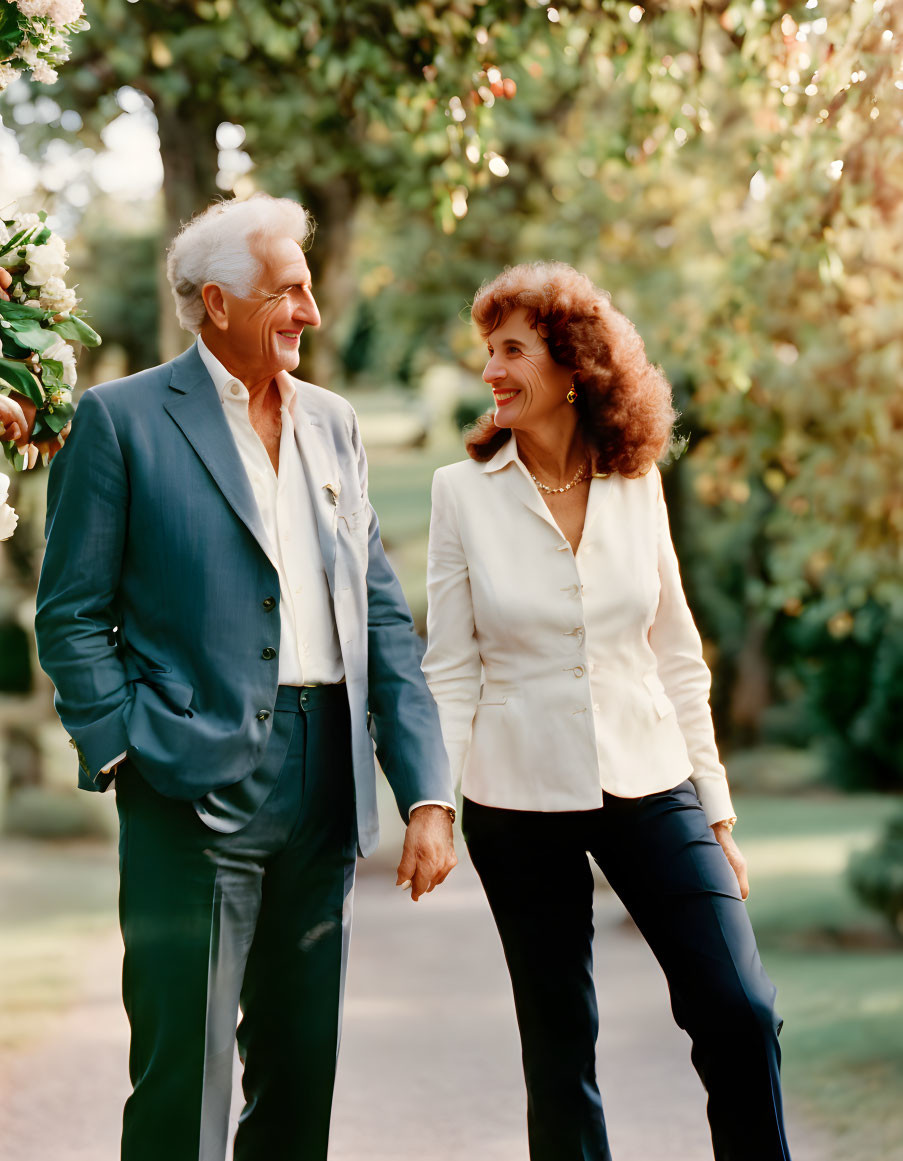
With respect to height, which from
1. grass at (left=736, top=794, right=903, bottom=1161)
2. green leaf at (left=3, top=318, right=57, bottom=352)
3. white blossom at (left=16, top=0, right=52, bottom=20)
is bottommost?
grass at (left=736, top=794, right=903, bottom=1161)

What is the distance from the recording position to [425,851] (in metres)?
3.01

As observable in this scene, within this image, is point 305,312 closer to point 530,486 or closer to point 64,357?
point 64,357

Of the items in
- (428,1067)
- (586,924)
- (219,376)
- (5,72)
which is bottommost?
(428,1067)

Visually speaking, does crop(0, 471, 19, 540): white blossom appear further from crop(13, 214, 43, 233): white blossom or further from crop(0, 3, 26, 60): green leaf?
crop(0, 3, 26, 60): green leaf

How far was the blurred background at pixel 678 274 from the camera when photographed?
5.08 metres

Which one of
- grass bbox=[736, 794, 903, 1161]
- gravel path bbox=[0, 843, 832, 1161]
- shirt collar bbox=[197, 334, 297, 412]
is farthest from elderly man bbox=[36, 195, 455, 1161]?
grass bbox=[736, 794, 903, 1161]

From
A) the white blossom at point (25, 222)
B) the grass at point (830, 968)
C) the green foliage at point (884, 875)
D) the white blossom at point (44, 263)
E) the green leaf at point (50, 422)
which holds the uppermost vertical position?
the white blossom at point (25, 222)

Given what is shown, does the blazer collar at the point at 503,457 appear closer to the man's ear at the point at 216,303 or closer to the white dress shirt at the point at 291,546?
the white dress shirt at the point at 291,546

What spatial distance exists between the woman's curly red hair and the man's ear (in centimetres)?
61

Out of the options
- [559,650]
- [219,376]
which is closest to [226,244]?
[219,376]

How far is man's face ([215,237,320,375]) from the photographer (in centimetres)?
292

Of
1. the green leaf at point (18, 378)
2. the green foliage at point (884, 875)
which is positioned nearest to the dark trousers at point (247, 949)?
the green leaf at point (18, 378)

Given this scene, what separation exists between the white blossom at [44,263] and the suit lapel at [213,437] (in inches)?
11.3

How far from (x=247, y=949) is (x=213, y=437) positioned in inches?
39.8
